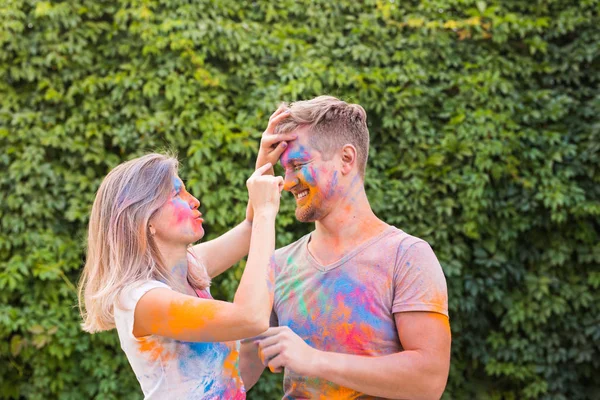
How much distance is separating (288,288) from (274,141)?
0.55 m

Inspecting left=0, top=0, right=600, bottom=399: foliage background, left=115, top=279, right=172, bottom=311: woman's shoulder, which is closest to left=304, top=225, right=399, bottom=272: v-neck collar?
left=115, top=279, right=172, bottom=311: woman's shoulder

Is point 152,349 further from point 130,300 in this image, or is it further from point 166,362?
point 130,300

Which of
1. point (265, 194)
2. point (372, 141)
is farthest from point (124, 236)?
point (372, 141)

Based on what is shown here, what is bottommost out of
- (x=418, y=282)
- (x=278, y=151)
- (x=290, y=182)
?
(x=418, y=282)

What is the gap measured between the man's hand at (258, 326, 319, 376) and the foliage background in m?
2.90

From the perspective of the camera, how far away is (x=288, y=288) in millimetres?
2490

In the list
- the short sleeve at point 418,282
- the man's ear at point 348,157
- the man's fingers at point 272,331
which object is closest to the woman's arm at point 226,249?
the man's ear at point 348,157

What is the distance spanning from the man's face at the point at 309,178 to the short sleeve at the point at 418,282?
1.14 feet

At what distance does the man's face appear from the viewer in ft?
8.02

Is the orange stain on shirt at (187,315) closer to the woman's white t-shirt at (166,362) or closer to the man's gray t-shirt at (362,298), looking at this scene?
the woman's white t-shirt at (166,362)

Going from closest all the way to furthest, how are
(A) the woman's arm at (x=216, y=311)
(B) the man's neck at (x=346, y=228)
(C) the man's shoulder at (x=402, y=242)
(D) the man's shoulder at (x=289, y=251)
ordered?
(A) the woman's arm at (x=216, y=311) → (C) the man's shoulder at (x=402, y=242) → (B) the man's neck at (x=346, y=228) → (D) the man's shoulder at (x=289, y=251)

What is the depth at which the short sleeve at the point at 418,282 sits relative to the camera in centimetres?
218

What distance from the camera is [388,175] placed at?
554 centimetres

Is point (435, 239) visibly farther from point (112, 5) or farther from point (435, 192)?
point (112, 5)
